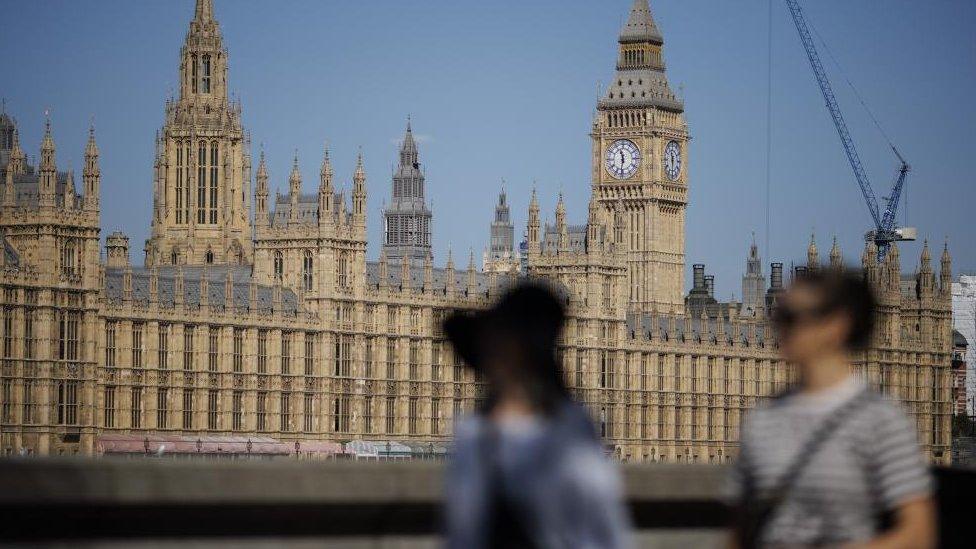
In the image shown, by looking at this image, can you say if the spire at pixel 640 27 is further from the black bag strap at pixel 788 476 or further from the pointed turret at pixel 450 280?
the black bag strap at pixel 788 476

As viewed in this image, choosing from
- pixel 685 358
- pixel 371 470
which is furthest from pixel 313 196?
pixel 371 470

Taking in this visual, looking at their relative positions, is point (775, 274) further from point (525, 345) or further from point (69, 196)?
point (525, 345)

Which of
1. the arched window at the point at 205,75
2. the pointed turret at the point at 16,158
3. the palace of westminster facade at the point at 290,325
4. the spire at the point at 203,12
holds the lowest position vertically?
the palace of westminster facade at the point at 290,325

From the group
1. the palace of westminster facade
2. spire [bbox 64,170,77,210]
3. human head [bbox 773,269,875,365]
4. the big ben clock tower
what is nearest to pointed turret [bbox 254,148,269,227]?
the palace of westminster facade

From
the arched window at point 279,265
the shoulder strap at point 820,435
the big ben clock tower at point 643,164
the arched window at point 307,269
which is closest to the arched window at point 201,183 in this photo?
the arched window at point 279,265

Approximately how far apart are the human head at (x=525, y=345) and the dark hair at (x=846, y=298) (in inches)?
49.7

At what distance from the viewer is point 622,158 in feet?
556

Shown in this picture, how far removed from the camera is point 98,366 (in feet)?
325

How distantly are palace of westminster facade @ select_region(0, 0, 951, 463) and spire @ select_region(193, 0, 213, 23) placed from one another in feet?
0.39

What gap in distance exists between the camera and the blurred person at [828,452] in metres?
10.7

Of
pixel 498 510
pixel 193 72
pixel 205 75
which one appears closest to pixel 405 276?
pixel 205 75

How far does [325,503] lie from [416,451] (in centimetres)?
10398

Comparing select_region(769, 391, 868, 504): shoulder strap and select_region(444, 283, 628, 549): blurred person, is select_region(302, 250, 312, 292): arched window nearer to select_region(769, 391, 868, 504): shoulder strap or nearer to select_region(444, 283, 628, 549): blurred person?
select_region(769, 391, 868, 504): shoulder strap

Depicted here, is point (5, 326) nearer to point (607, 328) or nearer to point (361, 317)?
point (361, 317)
